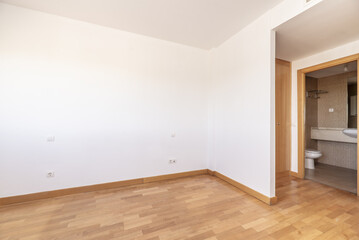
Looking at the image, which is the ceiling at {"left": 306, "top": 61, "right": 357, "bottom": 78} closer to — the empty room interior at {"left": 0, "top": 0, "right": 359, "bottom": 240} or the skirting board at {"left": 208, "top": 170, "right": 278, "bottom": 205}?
the empty room interior at {"left": 0, "top": 0, "right": 359, "bottom": 240}

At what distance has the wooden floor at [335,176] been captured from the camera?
277 centimetres

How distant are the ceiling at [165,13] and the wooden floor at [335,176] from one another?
3132mm

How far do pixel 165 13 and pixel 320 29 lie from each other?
218 centimetres

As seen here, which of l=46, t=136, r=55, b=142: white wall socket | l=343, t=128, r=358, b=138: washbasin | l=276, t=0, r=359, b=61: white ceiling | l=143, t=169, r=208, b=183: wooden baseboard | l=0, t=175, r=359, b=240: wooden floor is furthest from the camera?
l=343, t=128, r=358, b=138: washbasin

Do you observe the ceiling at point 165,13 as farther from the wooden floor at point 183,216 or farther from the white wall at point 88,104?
the wooden floor at point 183,216

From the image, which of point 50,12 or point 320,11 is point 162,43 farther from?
point 320,11

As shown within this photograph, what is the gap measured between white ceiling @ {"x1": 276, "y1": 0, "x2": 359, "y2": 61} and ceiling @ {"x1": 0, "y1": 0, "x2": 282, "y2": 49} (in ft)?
1.48

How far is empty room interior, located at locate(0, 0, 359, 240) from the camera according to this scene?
1.85 metres

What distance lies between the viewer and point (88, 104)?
255cm

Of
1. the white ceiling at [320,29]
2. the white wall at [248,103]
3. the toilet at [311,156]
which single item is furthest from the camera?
the toilet at [311,156]

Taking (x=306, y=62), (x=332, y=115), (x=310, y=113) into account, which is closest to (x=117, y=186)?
(x=306, y=62)

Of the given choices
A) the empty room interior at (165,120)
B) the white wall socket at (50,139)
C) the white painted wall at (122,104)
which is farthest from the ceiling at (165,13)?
the white wall socket at (50,139)

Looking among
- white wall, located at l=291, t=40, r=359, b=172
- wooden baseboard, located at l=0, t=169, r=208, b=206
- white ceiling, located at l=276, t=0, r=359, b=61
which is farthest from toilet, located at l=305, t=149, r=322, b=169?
wooden baseboard, located at l=0, t=169, r=208, b=206

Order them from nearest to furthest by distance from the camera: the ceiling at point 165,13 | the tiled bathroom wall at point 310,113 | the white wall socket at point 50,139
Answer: the ceiling at point 165,13 → the white wall socket at point 50,139 → the tiled bathroom wall at point 310,113
